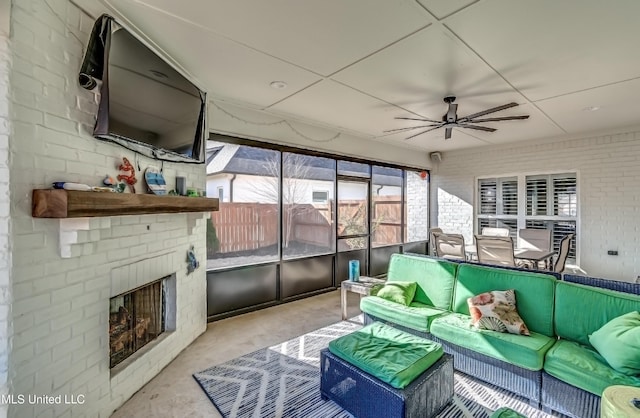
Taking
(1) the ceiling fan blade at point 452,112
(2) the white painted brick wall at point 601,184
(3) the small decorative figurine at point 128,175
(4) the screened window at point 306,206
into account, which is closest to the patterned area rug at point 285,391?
(3) the small decorative figurine at point 128,175

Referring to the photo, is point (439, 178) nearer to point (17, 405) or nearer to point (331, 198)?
point (331, 198)

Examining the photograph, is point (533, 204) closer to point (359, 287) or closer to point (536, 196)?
point (536, 196)

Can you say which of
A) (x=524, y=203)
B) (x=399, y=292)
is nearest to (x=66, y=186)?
(x=399, y=292)

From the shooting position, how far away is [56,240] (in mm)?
1600

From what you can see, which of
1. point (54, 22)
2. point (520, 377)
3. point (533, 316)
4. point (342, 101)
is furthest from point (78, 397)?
point (342, 101)

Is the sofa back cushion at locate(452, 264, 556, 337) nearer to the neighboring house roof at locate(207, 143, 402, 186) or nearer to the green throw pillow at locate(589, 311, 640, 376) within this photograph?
the green throw pillow at locate(589, 311, 640, 376)

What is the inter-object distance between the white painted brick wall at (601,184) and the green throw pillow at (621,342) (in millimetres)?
3647

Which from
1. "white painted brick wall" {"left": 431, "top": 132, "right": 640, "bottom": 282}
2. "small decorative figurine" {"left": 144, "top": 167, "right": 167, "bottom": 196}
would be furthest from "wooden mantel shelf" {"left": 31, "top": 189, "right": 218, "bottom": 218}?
"white painted brick wall" {"left": 431, "top": 132, "right": 640, "bottom": 282}

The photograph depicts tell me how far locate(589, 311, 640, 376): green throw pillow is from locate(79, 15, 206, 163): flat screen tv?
130 inches

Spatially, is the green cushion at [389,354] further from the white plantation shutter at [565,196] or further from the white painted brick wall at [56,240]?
the white plantation shutter at [565,196]

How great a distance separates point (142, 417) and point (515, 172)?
636 cm

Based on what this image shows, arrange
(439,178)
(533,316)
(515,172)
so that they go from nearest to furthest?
(533,316) < (515,172) < (439,178)

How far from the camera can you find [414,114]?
3951 mm

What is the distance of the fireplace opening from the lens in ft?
7.14
